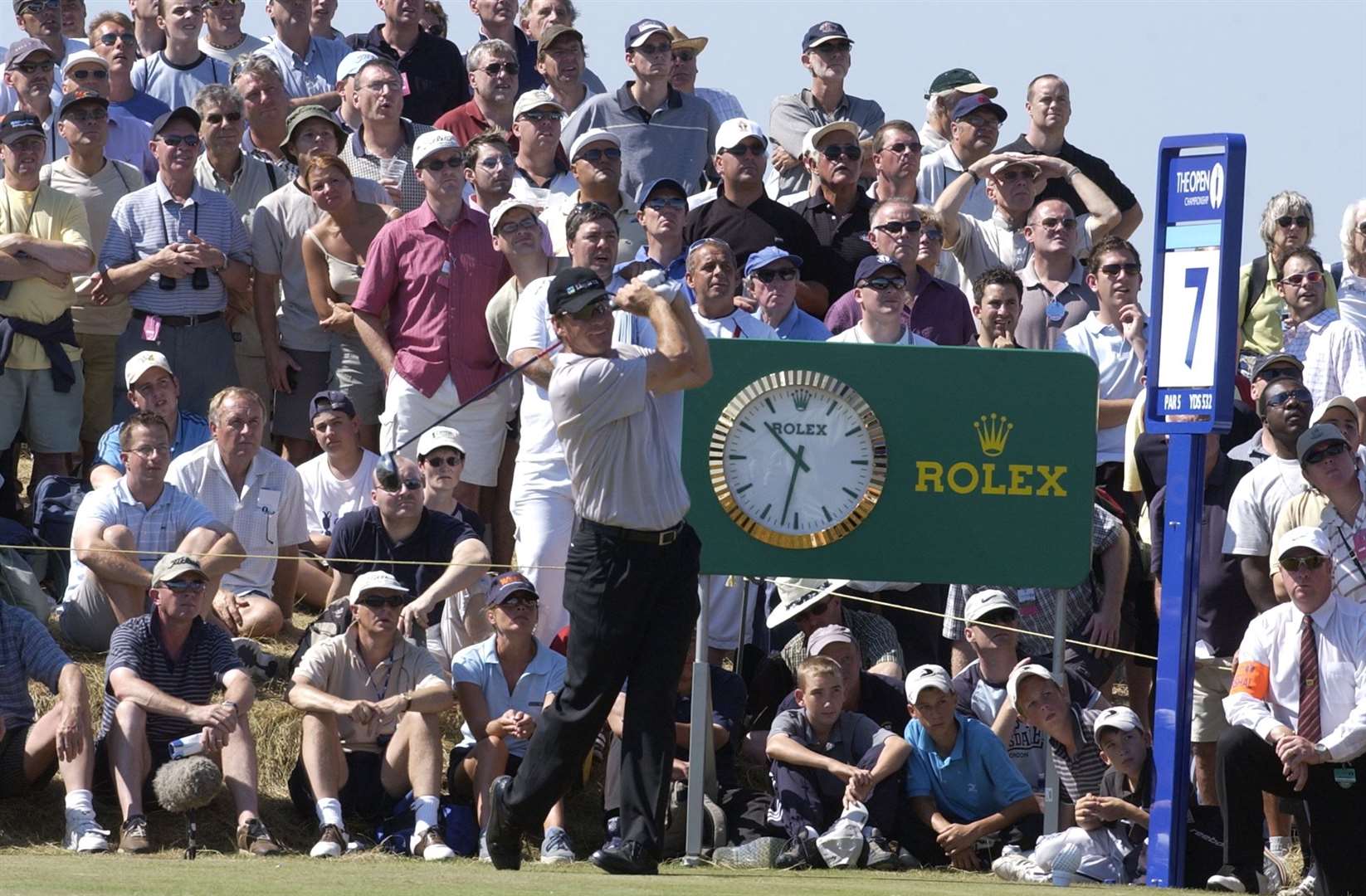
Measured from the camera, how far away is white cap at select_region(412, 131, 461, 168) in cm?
1212

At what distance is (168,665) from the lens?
10.1 metres

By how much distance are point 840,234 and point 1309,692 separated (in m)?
4.75

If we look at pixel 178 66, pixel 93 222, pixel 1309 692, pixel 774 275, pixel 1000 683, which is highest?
pixel 178 66

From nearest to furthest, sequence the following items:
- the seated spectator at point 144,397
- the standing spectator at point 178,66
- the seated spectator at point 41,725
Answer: the seated spectator at point 41,725 → the seated spectator at point 144,397 → the standing spectator at point 178,66

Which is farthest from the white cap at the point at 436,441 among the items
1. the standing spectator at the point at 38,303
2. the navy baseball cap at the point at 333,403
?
the standing spectator at the point at 38,303

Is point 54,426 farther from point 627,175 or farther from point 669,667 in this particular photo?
point 669,667

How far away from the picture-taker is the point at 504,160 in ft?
41.2

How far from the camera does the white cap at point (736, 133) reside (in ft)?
41.1

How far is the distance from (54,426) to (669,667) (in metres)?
5.27

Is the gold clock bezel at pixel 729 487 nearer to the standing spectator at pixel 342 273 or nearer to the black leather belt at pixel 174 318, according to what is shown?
the standing spectator at pixel 342 273

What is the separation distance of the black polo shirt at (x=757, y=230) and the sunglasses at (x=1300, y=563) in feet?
13.3

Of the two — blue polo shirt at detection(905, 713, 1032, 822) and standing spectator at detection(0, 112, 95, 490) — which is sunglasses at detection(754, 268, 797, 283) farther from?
standing spectator at detection(0, 112, 95, 490)


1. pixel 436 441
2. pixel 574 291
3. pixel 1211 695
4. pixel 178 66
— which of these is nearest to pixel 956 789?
pixel 1211 695

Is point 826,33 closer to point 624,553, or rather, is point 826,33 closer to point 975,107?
point 975,107
